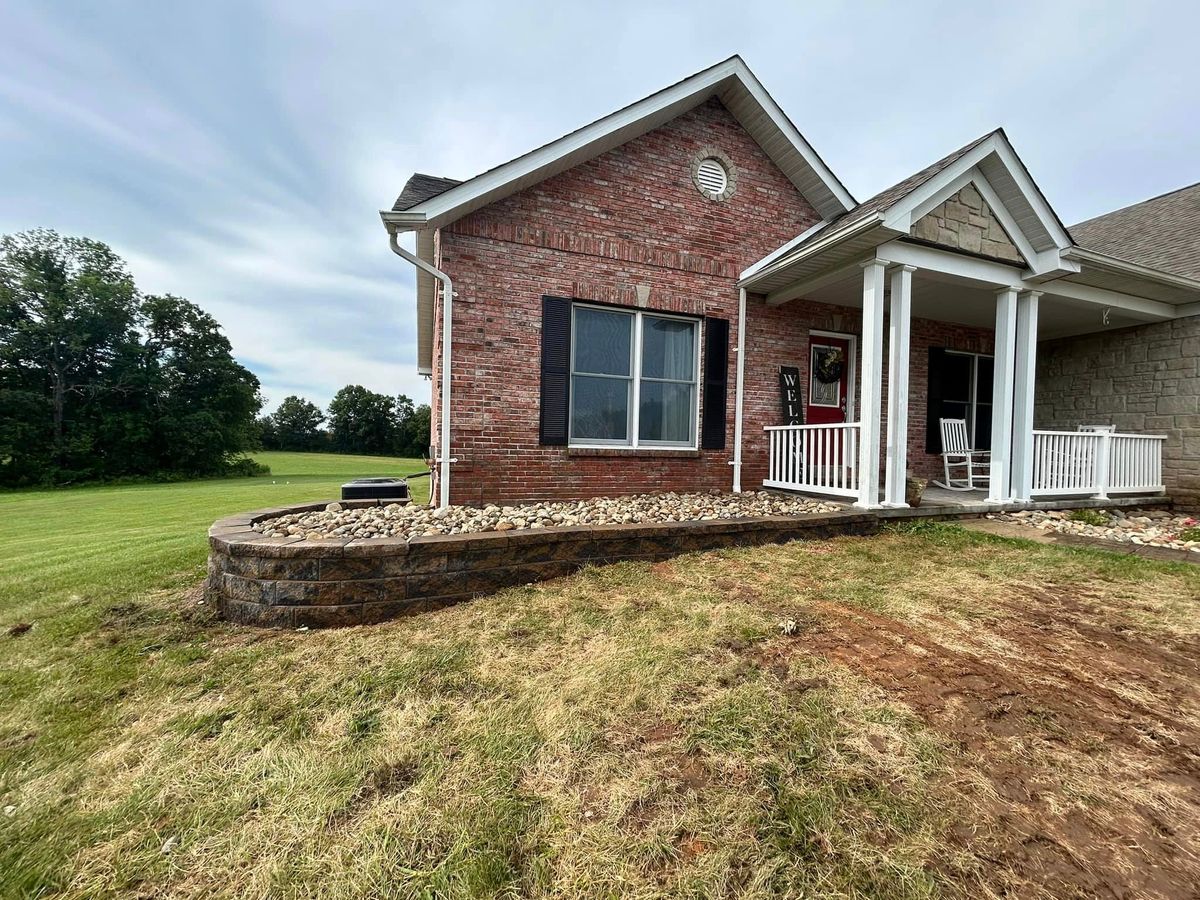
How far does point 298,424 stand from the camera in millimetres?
50875

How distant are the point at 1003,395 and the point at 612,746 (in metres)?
6.53

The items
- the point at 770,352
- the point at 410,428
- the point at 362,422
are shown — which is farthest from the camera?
the point at 362,422

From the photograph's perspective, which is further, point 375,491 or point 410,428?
point 410,428

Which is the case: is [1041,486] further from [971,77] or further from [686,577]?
[971,77]

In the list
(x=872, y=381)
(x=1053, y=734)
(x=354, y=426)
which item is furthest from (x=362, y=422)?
(x=1053, y=734)

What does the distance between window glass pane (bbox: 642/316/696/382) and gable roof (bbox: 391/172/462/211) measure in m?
2.76

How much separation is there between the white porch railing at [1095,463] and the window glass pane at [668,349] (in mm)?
4513

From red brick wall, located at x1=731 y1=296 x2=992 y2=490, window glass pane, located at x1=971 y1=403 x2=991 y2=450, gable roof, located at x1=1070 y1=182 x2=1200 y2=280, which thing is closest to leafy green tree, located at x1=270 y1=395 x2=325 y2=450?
red brick wall, located at x1=731 y1=296 x2=992 y2=490

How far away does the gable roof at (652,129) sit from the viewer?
4.80m

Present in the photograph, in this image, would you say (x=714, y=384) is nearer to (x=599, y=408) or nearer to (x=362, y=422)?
(x=599, y=408)

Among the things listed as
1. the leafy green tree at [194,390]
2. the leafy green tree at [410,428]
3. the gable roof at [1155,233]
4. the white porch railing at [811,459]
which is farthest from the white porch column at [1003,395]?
the leafy green tree at [410,428]

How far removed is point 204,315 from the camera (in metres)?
23.5

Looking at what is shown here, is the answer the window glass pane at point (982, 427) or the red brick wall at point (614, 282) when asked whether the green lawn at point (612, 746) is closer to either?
the red brick wall at point (614, 282)

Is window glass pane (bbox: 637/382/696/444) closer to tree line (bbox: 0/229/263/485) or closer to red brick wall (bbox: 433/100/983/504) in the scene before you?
red brick wall (bbox: 433/100/983/504)
